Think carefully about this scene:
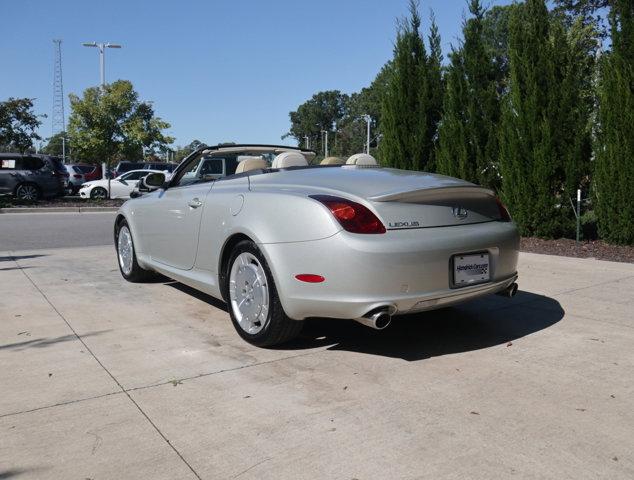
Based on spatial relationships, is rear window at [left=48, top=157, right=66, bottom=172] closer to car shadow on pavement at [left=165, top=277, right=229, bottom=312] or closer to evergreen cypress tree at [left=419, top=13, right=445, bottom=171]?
evergreen cypress tree at [left=419, top=13, right=445, bottom=171]

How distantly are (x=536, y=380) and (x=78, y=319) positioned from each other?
358cm

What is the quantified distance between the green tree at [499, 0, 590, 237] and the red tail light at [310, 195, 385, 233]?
675 cm

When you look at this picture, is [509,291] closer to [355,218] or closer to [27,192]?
[355,218]

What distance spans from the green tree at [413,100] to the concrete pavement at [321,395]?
6.96 meters

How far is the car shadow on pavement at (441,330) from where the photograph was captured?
4.14 metres

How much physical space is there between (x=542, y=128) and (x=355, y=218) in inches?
273

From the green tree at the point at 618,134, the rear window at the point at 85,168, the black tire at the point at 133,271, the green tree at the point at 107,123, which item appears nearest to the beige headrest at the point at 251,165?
the black tire at the point at 133,271

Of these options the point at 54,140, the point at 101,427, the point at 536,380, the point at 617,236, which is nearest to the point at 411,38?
the point at 617,236

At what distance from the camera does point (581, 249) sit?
8.78 metres

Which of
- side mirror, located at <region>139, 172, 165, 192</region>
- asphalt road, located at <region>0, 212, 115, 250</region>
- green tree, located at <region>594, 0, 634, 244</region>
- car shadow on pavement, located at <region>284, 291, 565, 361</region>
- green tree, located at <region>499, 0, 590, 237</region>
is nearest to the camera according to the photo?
car shadow on pavement, located at <region>284, 291, 565, 361</region>

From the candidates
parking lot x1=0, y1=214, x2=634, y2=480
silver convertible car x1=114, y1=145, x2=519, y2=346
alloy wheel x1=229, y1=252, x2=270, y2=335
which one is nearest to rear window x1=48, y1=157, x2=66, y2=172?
parking lot x1=0, y1=214, x2=634, y2=480

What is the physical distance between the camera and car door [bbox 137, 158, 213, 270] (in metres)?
4.88

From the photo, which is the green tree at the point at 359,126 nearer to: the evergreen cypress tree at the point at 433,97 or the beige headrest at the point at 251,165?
the evergreen cypress tree at the point at 433,97

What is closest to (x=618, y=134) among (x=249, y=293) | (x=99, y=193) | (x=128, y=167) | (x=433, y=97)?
(x=433, y=97)
